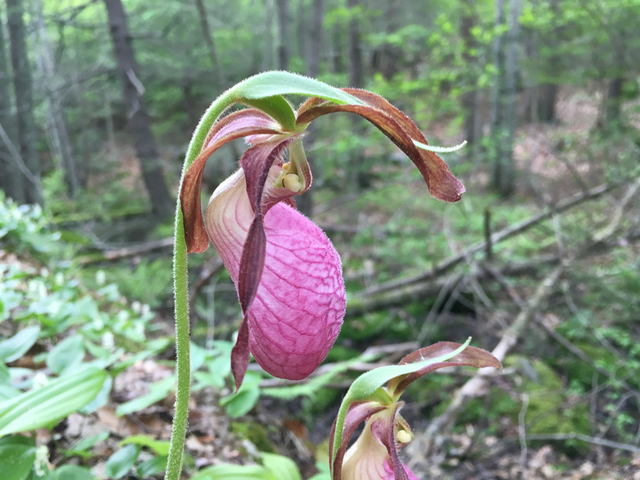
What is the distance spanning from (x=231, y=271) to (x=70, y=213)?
783cm

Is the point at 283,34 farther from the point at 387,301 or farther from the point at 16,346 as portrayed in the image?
the point at 16,346

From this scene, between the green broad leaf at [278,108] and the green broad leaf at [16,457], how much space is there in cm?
72

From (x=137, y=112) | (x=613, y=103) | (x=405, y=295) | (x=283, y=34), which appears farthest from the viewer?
(x=137, y=112)

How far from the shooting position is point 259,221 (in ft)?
1.55

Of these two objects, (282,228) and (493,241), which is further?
(493,241)

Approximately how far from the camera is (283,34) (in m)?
3.90

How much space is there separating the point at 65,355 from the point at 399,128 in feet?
3.53

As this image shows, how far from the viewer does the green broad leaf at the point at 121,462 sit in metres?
0.95

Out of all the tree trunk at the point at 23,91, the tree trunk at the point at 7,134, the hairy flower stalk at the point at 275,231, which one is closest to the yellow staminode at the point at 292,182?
the hairy flower stalk at the point at 275,231

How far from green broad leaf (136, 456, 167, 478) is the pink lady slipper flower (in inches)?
25.7

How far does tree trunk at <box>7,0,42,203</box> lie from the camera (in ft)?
17.3

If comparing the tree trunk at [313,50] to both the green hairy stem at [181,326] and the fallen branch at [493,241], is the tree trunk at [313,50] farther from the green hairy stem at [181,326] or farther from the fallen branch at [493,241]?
the green hairy stem at [181,326]

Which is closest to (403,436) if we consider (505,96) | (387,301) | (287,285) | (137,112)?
(287,285)

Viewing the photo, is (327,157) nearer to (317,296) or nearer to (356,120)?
(356,120)
